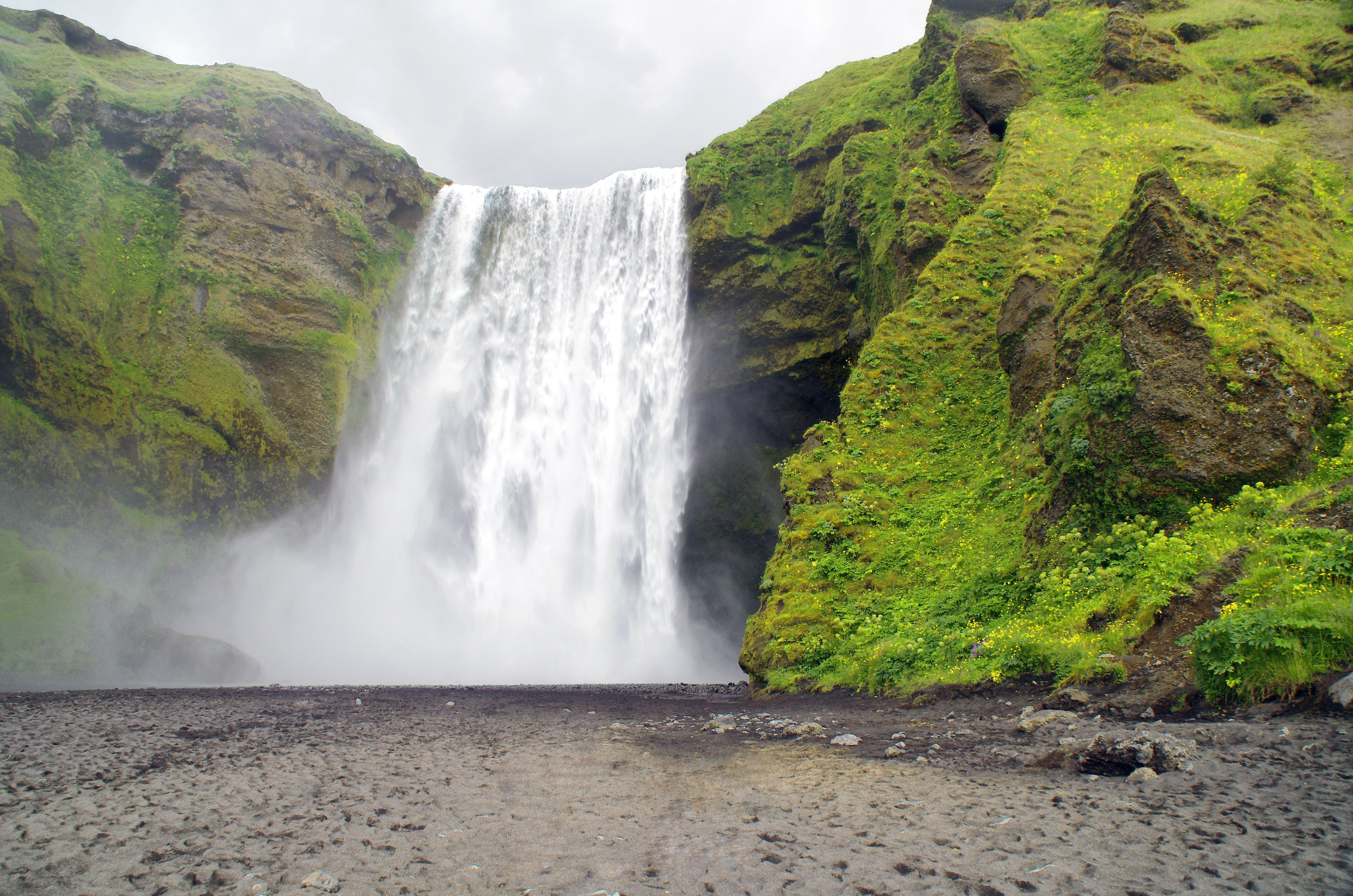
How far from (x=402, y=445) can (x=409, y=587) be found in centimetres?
557

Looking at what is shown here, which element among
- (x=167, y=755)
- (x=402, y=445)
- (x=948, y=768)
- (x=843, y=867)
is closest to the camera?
(x=843, y=867)

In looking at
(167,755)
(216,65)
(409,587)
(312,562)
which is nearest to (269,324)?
(312,562)

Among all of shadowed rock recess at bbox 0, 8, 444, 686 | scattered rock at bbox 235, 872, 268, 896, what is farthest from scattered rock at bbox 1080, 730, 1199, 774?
shadowed rock recess at bbox 0, 8, 444, 686

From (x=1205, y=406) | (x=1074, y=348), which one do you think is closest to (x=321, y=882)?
(x=1205, y=406)

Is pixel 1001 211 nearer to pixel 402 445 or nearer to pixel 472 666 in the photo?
pixel 472 666

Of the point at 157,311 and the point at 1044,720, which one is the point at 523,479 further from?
the point at 1044,720

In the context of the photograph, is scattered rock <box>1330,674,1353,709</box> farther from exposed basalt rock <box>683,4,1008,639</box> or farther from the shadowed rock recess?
the shadowed rock recess

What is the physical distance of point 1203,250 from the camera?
9.43 m

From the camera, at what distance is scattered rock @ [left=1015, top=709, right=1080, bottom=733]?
571 centimetres

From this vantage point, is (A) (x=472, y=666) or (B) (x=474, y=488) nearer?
(A) (x=472, y=666)

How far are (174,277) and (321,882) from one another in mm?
27538

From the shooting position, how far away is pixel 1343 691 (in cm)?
391

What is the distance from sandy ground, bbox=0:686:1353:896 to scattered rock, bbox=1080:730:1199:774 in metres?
0.11

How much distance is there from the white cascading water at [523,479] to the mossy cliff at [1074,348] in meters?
6.05
